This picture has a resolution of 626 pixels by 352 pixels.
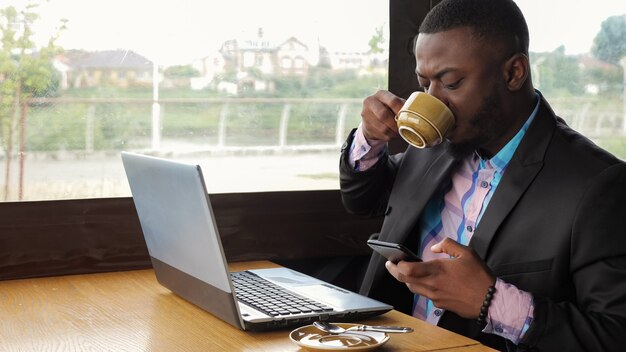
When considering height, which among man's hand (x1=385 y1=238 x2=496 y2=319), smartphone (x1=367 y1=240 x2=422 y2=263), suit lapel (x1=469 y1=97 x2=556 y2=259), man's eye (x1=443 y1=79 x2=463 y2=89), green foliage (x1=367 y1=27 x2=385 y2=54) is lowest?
man's hand (x1=385 y1=238 x2=496 y2=319)

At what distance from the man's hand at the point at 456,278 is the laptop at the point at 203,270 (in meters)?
0.09

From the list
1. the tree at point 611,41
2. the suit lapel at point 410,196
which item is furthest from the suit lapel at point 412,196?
the tree at point 611,41

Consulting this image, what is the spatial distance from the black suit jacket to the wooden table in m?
0.28

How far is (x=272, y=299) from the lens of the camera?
1.77 meters

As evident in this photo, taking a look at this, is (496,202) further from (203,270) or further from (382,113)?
(203,270)

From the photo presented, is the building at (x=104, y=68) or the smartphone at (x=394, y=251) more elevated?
the building at (x=104, y=68)

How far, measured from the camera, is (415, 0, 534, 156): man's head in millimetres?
1986

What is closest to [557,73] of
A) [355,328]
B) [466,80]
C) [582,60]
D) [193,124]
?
[582,60]

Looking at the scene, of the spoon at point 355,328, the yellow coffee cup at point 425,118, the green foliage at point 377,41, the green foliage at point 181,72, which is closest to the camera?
the spoon at point 355,328

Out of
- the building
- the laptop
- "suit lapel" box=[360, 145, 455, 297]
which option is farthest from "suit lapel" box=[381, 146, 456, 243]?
the building

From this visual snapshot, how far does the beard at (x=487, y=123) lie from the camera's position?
2.00 meters

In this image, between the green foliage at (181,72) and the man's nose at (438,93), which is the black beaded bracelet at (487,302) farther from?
the green foliage at (181,72)

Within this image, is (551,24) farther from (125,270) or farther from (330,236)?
(125,270)

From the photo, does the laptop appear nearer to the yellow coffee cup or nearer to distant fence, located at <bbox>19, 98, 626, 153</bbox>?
the yellow coffee cup
